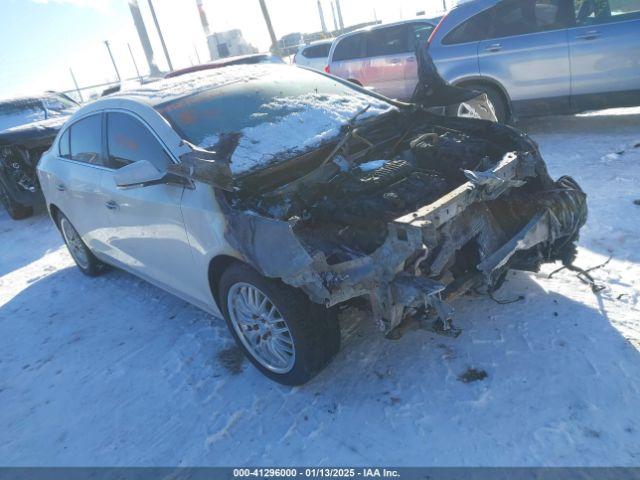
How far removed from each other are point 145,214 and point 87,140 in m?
1.26

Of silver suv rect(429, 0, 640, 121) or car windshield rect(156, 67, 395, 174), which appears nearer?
car windshield rect(156, 67, 395, 174)

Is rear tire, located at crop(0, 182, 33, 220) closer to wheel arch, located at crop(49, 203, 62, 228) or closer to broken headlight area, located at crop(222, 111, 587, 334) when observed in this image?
wheel arch, located at crop(49, 203, 62, 228)

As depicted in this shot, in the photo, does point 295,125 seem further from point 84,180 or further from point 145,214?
point 84,180

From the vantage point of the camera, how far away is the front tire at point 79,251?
4.98 metres

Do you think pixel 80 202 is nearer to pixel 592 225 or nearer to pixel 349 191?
pixel 349 191

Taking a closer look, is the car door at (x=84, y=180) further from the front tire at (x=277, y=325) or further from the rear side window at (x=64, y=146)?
the front tire at (x=277, y=325)

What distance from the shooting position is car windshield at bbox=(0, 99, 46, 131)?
9234 mm

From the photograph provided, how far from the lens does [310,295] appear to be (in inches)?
99.5

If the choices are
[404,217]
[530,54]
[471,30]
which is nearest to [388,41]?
[471,30]

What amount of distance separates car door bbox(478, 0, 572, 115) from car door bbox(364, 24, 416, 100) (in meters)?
1.89

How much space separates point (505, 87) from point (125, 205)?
536 centimetres

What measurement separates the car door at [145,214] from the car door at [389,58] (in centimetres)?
581

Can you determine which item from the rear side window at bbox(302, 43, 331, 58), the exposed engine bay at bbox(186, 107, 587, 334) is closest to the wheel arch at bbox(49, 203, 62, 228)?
the exposed engine bay at bbox(186, 107, 587, 334)

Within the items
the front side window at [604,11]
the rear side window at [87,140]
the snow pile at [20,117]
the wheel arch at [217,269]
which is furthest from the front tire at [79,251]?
the front side window at [604,11]
